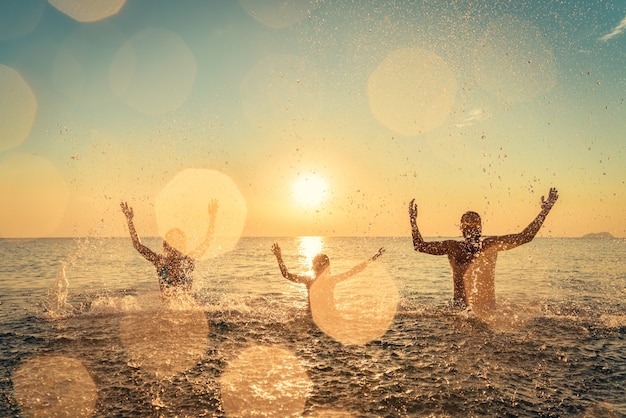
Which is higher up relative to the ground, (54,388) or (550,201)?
(550,201)

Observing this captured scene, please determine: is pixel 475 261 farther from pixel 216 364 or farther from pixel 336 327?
pixel 216 364

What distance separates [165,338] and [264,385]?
12.2 ft

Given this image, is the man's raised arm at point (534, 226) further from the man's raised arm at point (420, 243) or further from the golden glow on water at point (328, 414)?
the golden glow on water at point (328, 414)

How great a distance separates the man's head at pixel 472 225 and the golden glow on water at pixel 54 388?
687 cm

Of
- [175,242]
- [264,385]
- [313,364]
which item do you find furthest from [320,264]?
[175,242]

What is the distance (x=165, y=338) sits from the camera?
806cm

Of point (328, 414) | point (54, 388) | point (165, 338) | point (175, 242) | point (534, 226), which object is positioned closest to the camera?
point (328, 414)

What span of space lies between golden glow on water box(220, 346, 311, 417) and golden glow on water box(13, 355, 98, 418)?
1.77 metres

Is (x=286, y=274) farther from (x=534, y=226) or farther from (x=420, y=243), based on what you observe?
(x=534, y=226)

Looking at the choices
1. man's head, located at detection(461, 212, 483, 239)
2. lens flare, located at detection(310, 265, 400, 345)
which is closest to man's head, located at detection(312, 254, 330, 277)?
lens flare, located at detection(310, 265, 400, 345)

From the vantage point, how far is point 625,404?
4.72 metres

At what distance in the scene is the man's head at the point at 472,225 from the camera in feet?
24.3

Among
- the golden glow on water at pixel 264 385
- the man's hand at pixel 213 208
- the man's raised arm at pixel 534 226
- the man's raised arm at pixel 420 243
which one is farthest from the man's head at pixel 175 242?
the man's raised arm at pixel 534 226

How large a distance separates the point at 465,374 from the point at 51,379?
644 centimetres
